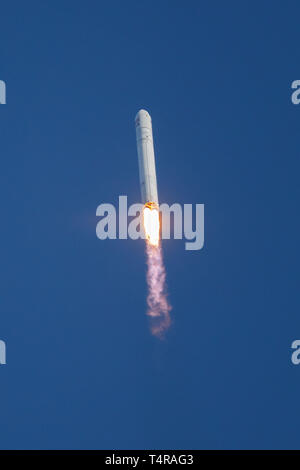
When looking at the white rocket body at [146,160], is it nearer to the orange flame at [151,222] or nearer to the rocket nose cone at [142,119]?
the rocket nose cone at [142,119]

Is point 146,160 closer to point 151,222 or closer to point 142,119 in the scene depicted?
point 142,119

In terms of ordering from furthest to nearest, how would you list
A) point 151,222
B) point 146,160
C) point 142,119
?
1. point 142,119
2. point 146,160
3. point 151,222

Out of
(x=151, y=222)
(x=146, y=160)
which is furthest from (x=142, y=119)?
→ (x=151, y=222)

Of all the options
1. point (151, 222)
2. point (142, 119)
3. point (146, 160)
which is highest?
point (142, 119)

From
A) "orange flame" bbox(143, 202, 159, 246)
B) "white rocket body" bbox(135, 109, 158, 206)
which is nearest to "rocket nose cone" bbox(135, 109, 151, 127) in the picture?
"white rocket body" bbox(135, 109, 158, 206)
